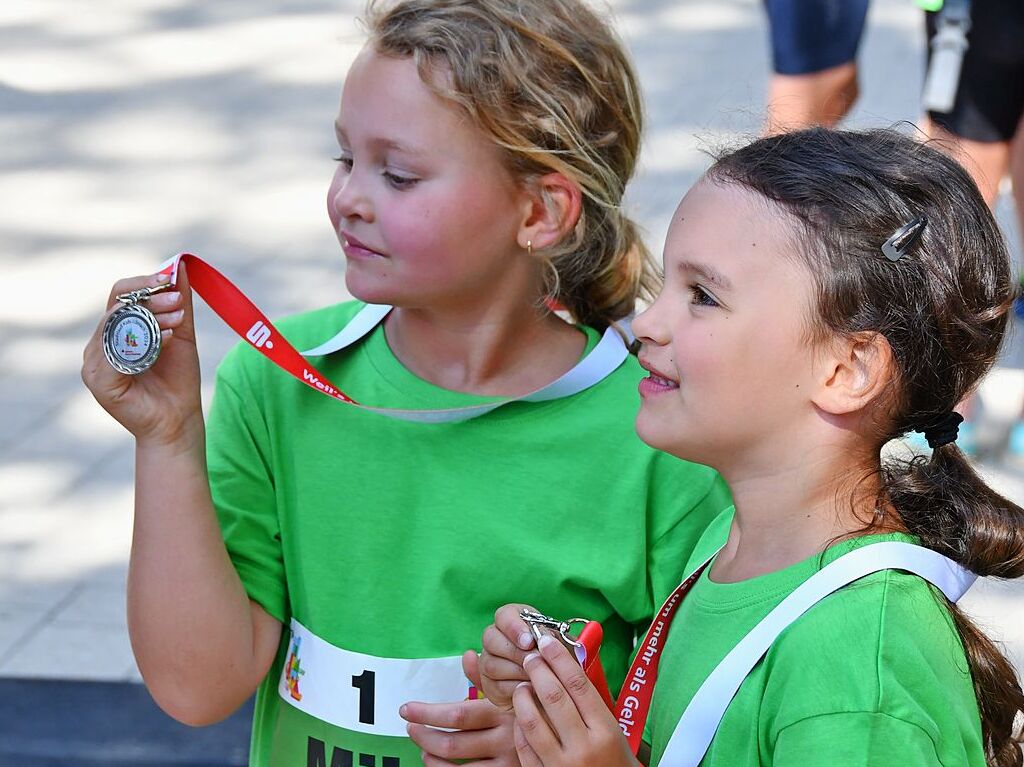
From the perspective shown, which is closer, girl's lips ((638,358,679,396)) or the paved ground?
girl's lips ((638,358,679,396))

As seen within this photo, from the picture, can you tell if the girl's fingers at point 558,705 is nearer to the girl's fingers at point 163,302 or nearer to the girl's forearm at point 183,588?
the girl's forearm at point 183,588

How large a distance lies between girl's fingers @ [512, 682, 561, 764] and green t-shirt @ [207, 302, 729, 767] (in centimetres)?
36

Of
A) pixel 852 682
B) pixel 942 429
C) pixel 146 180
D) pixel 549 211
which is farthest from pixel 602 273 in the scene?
pixel 146 180

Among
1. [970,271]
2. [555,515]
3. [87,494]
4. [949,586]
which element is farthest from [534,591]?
[87,494]

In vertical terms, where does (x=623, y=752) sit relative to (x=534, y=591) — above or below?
above

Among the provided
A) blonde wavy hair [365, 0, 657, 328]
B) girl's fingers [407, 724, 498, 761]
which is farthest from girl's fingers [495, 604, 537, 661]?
blonde wavy hair [365, 0, 657, 328]

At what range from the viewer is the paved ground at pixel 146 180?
12.6ft

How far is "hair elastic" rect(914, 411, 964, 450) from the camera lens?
5.56 ft

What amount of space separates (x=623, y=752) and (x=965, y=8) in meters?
2.96

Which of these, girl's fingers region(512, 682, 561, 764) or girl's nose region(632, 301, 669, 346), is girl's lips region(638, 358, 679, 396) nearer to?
girl's nose region(632, 301, 669, 346)

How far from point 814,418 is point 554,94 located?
1.94 ft

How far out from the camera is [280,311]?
5.04 meters

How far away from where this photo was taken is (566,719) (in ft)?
Result: 4.92

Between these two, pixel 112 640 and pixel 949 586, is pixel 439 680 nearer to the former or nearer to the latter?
pixel 949 586
